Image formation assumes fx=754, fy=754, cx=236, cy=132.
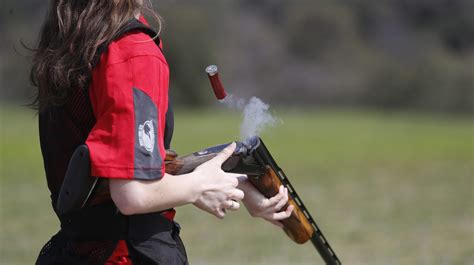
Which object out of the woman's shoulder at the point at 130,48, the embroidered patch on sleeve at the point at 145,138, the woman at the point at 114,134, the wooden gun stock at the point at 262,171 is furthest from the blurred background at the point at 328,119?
the embroidered patch on sleeve at the point at 145,138

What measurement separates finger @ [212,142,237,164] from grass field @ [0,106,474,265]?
1.66ft

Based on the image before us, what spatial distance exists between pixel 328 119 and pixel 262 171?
3515cm

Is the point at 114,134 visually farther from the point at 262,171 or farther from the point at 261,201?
the point at 261,201

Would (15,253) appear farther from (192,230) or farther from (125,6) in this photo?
(125,6)

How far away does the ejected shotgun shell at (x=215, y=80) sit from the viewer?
110 inches

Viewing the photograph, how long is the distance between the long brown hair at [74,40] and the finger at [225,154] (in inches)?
20.9

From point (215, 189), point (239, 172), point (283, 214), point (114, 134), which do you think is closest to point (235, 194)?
point (215, 189)

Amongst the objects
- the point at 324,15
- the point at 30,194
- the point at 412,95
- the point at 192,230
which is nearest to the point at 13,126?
the point at 30,194

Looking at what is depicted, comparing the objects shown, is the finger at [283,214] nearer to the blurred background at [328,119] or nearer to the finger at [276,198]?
the finger at [276,198]

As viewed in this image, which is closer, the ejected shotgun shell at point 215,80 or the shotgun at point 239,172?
the shotgun at point 239,172

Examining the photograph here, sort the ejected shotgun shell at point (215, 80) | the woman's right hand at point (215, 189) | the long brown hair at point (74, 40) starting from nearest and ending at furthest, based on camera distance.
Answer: the long brown hair at point (74, 40), the woman's right hand at point (215, 189), the ejected shotgun shell at point (215, 80)

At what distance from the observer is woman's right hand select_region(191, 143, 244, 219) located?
8.36 feet

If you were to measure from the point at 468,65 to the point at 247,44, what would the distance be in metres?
19.0

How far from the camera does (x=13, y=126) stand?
97.2ft
